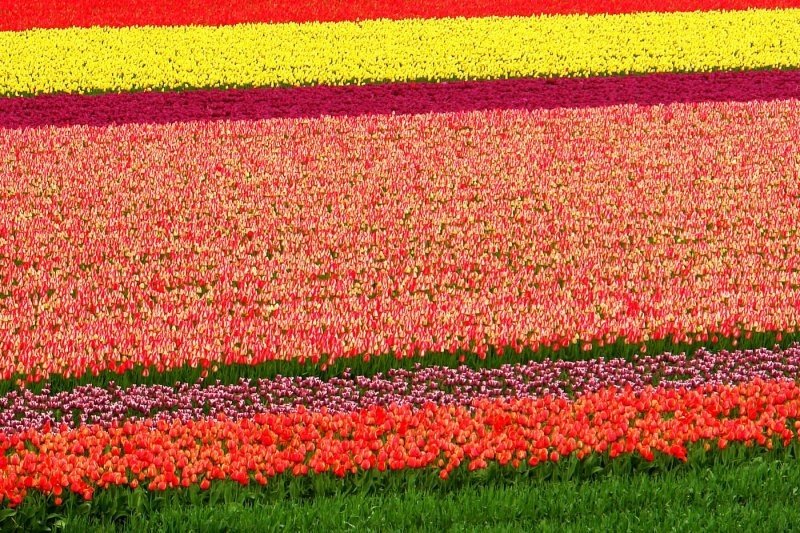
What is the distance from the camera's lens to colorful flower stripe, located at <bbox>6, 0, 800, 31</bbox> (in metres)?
31.5

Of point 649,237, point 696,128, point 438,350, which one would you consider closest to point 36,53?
point 696,128

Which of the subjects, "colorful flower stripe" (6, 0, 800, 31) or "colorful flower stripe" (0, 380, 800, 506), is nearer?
"colorful flower stripe" (0, 380, 800, 506)

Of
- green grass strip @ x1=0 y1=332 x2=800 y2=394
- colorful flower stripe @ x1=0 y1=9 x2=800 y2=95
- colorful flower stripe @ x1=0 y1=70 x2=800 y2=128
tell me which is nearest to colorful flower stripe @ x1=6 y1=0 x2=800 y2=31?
colorful flower stripe @ x1=0 y1=9 x2=800 y2=95

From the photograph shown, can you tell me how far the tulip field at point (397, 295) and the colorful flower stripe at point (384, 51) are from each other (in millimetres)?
170

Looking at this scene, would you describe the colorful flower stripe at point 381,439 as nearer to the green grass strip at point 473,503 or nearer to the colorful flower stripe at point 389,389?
the green grass strip at point 473,503

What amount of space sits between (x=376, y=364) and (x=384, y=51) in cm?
1761

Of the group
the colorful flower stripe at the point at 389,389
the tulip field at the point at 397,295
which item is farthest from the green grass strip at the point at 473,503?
the colorful flower stripe at the point at 389,389

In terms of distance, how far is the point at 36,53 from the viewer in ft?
87.7

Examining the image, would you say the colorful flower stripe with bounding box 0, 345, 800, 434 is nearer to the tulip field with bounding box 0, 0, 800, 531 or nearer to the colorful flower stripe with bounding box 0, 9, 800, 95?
the tulip field with bounding box 0, 0, 800, 531

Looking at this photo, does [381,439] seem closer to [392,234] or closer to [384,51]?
[392,234]

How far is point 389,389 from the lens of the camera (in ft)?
33.0

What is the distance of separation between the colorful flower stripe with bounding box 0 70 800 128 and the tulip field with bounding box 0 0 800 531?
10 centimetres

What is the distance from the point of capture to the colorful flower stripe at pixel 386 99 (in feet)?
70.9

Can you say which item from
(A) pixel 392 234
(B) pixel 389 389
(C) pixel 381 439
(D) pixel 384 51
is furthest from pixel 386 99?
(C) pixel 381 439
